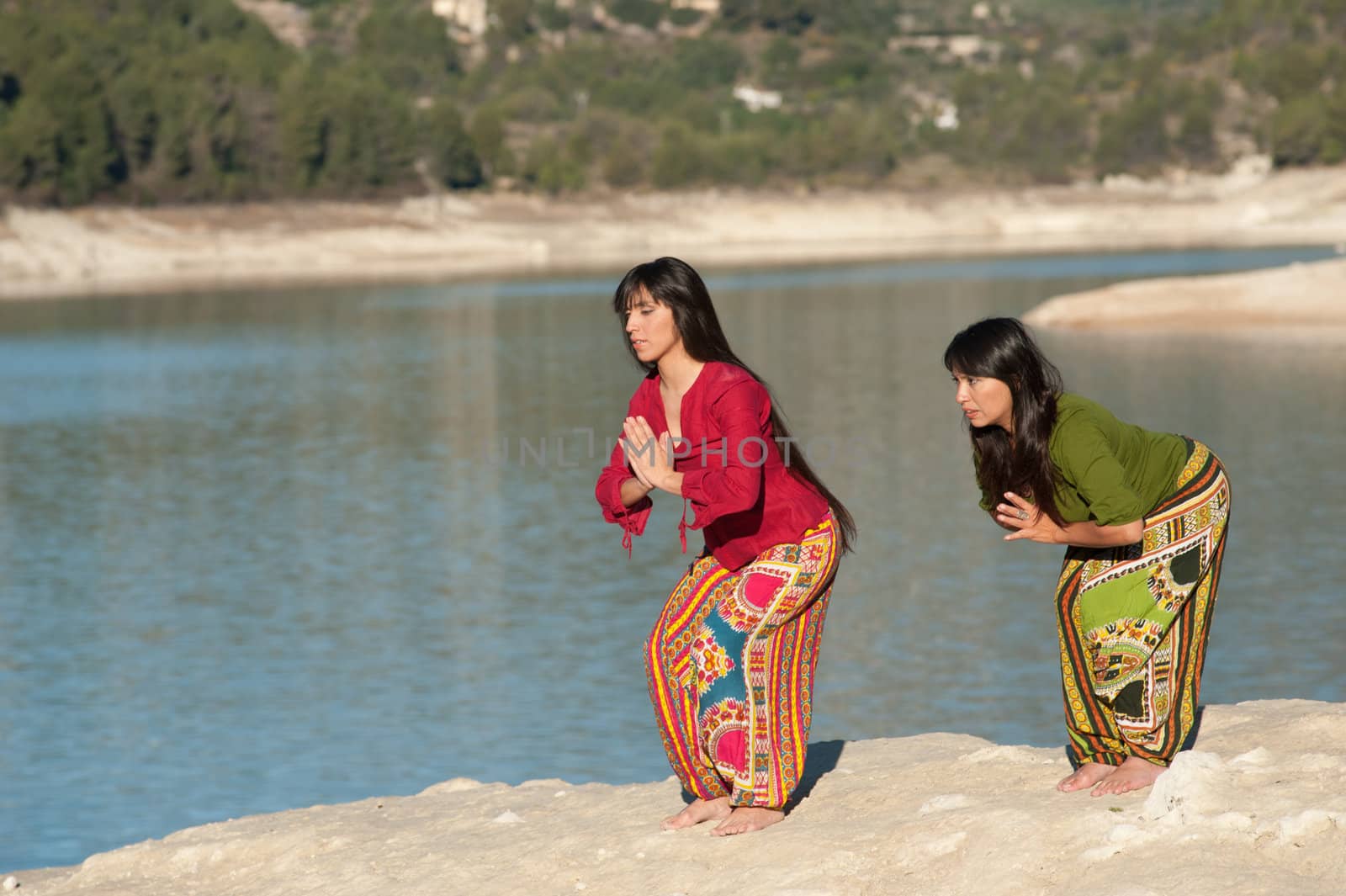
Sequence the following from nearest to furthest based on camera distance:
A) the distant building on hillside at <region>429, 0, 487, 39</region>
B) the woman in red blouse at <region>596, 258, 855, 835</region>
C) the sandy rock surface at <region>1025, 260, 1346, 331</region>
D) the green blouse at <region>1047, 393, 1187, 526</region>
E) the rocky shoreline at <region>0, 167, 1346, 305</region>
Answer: the green blouse at <region>1047, 393, 1187, 526</region> → the woman in red blouse at <region>596, 258, 855, 835</region> → the sandy rock surface at <region>1025, 260, 1346, 331</region> → the rocky shoreline at <region>0, 167, 1346, 305</region> → the distant building on hillside at <region>429, 0, 487, 39</region>

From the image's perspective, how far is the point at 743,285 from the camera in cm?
5344

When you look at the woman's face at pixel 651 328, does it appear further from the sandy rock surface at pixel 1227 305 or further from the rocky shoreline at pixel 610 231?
the rocky shoreline at pixel 610 231

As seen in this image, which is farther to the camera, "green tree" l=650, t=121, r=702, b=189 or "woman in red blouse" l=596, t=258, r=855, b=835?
"green tree" l=650, t=121, r=702, b=189

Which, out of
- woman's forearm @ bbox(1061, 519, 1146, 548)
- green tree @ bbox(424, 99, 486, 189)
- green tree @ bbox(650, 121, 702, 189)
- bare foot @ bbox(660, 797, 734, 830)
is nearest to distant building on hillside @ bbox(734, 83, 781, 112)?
green tree @ bbox(650, 121, 702, 189)

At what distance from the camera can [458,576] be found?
46.2 feet

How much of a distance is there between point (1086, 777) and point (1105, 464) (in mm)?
921

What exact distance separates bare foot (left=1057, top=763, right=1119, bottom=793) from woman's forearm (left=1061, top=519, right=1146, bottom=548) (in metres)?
0.68

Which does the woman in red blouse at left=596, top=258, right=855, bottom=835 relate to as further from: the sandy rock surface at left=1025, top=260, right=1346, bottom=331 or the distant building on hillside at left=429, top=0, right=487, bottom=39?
the distant building on hillside at left=429, top=0, right=487, bottom=39

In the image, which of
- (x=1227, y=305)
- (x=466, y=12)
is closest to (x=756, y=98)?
(x=466, y=12)

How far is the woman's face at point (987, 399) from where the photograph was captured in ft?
16.5

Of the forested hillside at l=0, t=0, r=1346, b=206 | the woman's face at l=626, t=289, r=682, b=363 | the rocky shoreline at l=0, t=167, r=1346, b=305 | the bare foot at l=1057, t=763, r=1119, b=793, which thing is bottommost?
the rocky shoreline at l=0, t=167, r=1346, b=305

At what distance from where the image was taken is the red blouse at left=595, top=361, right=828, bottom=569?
16.4 feet

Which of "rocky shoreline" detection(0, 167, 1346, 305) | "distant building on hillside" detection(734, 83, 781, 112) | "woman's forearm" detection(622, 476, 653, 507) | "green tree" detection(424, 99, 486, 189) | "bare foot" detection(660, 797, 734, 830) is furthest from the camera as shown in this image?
"distant building on hillside" detection(734, 83, 781, 112)

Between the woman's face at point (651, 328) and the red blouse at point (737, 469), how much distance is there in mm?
122
